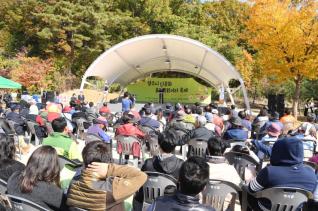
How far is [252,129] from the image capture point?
35.8 ft

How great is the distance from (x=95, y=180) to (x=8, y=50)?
36.4m

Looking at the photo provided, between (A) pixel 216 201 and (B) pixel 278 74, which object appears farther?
(B) pixel 278 74

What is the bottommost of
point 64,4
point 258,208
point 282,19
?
point 258,208

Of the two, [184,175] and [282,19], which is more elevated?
[282,19]

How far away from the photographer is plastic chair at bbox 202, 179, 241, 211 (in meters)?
4.02

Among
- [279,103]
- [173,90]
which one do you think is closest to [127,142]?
[279,103]

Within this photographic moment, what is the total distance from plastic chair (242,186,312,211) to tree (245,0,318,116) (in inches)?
659

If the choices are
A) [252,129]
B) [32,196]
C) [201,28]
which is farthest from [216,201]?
[201,28]

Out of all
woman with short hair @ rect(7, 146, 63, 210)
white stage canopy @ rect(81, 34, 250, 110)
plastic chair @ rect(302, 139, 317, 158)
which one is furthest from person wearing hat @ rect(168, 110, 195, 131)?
white stage canopy @ rect(81, 34, 250, 110)

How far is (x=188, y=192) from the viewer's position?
2811mm

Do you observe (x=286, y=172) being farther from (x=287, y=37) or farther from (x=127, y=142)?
(x=287, y=37)

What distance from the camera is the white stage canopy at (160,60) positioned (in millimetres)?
18625

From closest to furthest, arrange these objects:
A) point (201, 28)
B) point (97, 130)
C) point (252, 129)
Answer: point (97, 130), point (252, 129), point (201, 28)

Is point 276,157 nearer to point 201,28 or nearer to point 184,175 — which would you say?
point 184,175
